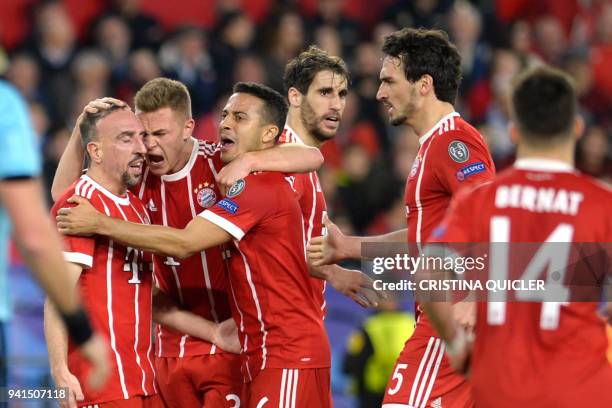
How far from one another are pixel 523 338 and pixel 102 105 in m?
2.81

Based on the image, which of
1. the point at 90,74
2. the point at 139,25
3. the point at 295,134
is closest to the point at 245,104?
the point at 295,134

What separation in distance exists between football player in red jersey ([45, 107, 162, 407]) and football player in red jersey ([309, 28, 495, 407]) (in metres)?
0.99

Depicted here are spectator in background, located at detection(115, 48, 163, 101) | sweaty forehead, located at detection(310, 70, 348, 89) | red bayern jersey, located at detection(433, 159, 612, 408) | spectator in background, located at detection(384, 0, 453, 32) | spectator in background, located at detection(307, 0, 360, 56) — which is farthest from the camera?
spectator in background, located at detection(384, 0, 453, 32)

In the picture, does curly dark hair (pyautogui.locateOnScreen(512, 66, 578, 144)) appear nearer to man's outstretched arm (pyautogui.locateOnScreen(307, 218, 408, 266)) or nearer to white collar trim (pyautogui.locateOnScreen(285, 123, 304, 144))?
man's outstretched arm (pyautogui.locateOnScreen(307, 218, 408, 266))

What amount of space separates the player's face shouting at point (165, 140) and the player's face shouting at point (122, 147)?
0.83 ft

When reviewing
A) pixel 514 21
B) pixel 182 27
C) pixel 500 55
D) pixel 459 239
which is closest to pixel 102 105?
pixel 459 239

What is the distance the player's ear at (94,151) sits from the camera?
5.71 metres

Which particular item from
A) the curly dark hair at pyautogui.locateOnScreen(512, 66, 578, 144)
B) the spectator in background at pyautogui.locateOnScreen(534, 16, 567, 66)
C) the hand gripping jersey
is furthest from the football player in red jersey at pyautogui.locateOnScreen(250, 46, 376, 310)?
the spectator in background at pyautogui.locateOnScreen(534, 16, 567, 66)

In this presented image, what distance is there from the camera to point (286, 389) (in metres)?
5.76

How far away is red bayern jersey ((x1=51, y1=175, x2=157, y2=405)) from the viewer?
17.7 ft

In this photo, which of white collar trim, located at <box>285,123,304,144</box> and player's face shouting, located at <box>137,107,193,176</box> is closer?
player's face shouting, located at <box>137,107,193,176</box>

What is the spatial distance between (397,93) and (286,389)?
181 cm

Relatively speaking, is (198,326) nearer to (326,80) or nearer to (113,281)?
(113,281)

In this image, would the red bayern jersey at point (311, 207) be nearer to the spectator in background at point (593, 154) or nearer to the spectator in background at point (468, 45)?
the spectator in background at point (593, 154)
